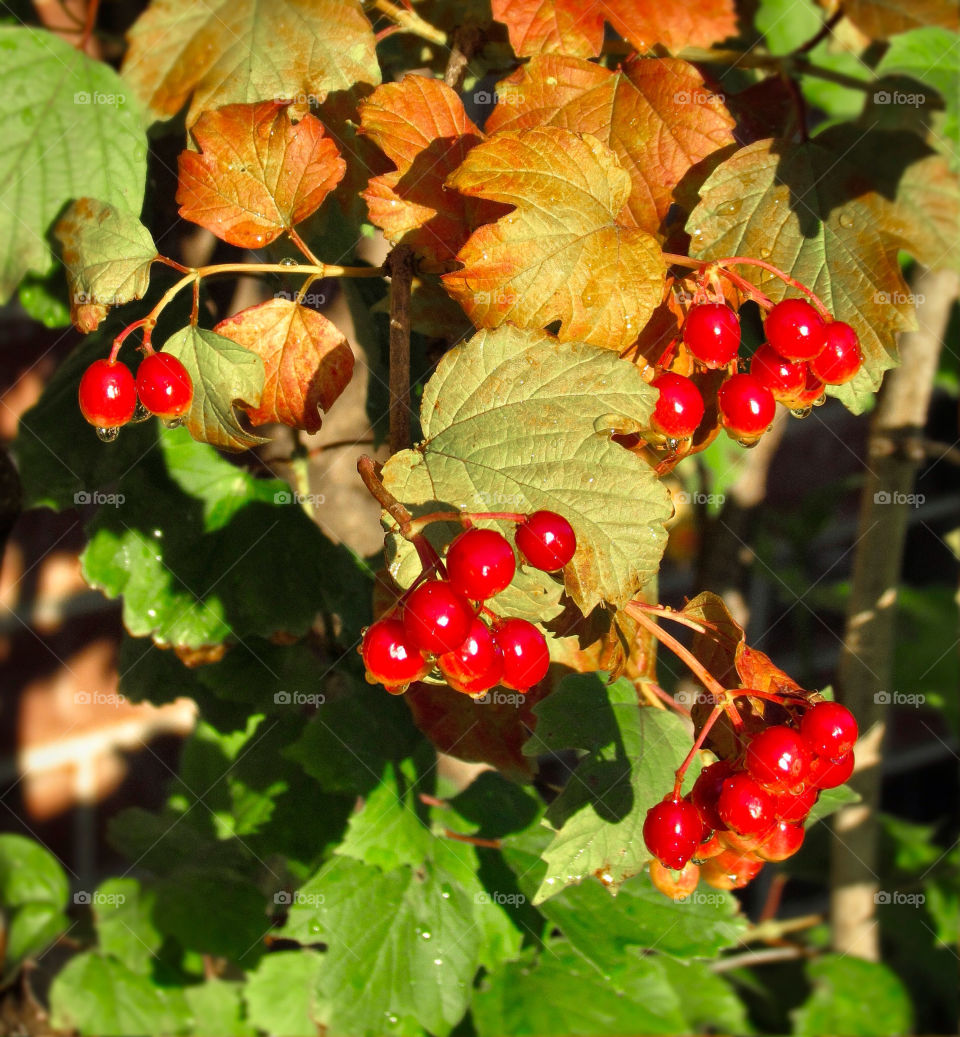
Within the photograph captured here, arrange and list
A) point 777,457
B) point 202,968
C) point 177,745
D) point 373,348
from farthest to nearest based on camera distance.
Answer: point 777,457, point 177,745, point 202,968, point 373,348

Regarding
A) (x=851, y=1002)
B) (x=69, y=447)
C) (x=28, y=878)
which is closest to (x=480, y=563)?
(x=69, y=447)

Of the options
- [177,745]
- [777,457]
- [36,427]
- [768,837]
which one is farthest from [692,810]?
[777,457]

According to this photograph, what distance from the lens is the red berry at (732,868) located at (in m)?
0.73

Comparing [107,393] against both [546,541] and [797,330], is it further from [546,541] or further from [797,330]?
Result: [797,330]

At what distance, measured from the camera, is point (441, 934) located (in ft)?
2.93

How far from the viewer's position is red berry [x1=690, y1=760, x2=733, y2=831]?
62 cm

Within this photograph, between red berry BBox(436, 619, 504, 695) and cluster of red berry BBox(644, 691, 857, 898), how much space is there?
0.17 m

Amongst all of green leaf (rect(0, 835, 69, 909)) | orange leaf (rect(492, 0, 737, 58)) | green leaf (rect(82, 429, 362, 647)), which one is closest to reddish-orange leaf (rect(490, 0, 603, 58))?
orange leaf (rect(492, 0, 737, 58))

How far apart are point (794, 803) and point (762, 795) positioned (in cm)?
3

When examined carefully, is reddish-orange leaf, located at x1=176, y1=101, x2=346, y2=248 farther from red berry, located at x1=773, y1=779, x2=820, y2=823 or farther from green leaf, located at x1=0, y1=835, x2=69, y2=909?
green leaf, located at x1=0, y1=835, x2=69, y2=909

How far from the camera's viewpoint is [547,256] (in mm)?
594

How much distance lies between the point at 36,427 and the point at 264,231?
344 mm

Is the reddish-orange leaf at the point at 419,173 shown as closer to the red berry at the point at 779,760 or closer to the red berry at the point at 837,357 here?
the red berry at the point at 837,357

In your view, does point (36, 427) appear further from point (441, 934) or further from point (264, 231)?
point (441, 934)
